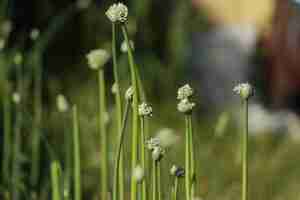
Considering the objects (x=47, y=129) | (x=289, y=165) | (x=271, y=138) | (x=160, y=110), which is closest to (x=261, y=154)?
(x=289, y=165)

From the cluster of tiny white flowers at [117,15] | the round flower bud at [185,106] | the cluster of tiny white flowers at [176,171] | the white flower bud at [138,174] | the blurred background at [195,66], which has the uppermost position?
the blurred background at [195,66]

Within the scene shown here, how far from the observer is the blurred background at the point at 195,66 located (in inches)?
78.1

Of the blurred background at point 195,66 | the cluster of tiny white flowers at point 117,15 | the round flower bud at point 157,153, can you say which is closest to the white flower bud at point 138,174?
the round flower bud at point 157,153

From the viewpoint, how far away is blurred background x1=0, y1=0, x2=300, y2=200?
6.51ft

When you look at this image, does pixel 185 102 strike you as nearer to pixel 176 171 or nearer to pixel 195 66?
pixel 176 171

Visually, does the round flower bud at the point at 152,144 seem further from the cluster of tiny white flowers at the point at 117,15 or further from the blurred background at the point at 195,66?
the blurred background at the point at 195,66

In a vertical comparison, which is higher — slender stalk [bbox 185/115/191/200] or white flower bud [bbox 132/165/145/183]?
slender stalk [bbox 185/115/191/200]

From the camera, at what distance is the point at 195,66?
9.07ft

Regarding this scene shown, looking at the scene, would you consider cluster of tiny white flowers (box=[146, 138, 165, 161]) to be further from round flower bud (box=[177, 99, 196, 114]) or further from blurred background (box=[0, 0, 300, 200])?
blurred background (box=[0, 0, 300, 200])

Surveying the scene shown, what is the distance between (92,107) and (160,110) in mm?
308

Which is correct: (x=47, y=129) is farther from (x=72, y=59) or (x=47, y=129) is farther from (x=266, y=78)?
(x=266, y=78)

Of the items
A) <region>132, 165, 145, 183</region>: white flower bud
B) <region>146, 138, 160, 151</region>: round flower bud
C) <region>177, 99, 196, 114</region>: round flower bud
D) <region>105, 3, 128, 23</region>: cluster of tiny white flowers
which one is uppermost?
<region>105, 3, 128, 23</region>: cluster of tiny white flowers

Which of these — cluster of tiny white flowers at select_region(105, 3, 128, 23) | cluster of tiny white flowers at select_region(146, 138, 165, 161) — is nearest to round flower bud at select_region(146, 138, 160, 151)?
cluster of tiny white flowers at select_region(146, 138, 165, 161)

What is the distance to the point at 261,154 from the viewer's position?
2.08m
